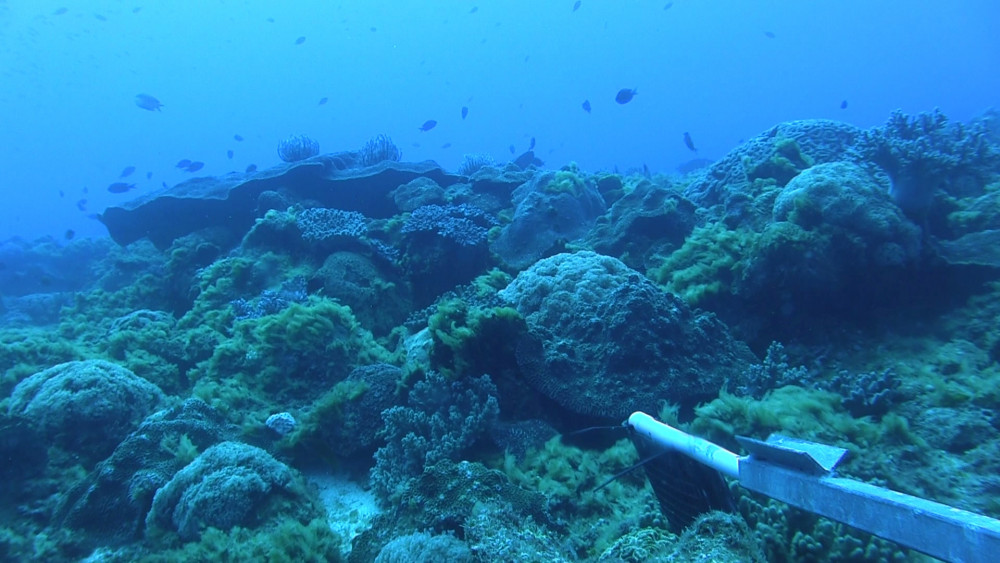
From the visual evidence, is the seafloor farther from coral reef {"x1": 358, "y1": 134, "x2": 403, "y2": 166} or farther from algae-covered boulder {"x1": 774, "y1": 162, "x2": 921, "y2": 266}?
coral reef {"x1": 358, "y1": 134, "x2": 403, "y2": 166}

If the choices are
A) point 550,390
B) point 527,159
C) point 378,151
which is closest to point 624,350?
point 550,390

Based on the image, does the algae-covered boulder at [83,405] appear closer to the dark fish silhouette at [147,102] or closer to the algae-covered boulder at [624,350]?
the algae-covered boulder at [624,350]

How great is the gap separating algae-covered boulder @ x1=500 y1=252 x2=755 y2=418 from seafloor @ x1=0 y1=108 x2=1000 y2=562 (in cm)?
2

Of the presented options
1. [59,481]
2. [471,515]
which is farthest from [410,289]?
[471,515]

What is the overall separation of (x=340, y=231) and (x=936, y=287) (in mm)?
8885

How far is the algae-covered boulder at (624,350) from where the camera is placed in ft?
15.6

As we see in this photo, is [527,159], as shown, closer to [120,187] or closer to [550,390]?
[120,187]

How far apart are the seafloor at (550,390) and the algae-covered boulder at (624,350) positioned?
2 cm

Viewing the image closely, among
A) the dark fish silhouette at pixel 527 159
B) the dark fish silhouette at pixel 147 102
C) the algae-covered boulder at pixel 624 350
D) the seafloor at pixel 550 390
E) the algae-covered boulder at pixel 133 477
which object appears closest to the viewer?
the seafloor at pixel 550 390

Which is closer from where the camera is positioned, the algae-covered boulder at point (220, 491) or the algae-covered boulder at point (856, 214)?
the algae-covered boulder at point (220, 491)

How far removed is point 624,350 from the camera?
16.0 ft

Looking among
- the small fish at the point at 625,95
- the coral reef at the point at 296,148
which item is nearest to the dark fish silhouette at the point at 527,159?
the small fish at the point at 625,95

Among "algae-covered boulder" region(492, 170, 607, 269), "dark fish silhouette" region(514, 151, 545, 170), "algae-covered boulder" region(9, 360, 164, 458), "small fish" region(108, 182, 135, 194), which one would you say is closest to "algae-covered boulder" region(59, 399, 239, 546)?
"algae-covered boulder" region(9, 360, 164, 458)

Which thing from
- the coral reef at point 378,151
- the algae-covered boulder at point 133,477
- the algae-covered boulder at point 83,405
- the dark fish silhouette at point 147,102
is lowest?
the algae-covered boulder at point 133,477
